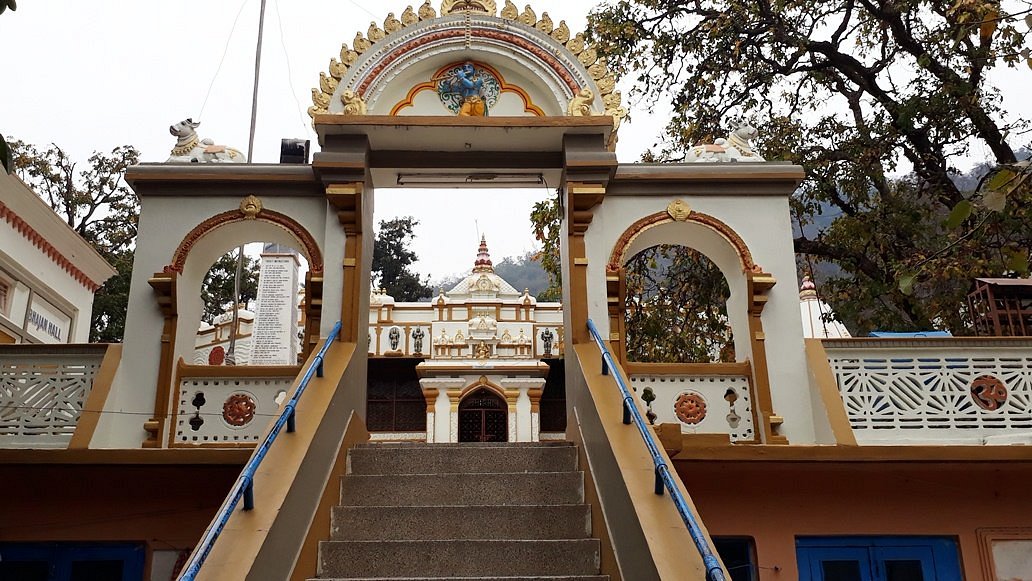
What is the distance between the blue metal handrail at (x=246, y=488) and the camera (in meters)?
4.05

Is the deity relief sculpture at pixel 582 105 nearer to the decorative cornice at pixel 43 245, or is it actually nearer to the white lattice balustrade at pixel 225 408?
the white lattice balustrade at pixel 225 408

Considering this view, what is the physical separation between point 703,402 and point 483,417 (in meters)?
15.3

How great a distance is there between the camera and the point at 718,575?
376 centimetres

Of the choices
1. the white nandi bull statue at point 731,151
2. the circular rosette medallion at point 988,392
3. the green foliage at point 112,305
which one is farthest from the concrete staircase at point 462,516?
the green foliage at point 112,305

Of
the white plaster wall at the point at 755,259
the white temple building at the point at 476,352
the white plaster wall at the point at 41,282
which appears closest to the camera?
the white plaster wall at the point at 755,259

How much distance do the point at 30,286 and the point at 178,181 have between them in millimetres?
5269

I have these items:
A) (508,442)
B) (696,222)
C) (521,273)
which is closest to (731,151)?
(696,222)

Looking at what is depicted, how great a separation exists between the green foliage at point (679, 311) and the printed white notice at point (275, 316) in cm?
1274

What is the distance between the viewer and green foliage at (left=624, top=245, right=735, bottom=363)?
1340 centimetres

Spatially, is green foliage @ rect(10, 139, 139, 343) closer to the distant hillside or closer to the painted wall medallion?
the painted wall medallion

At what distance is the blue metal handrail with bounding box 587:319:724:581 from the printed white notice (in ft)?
60.6

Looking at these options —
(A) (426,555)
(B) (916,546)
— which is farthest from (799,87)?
(A) (426,555)

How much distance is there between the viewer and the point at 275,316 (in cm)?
2458

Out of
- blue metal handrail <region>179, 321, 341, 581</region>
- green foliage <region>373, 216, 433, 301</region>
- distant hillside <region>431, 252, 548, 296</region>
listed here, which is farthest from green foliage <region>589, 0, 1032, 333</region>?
distant hillside <region>431, 252, 548, 296</region>
